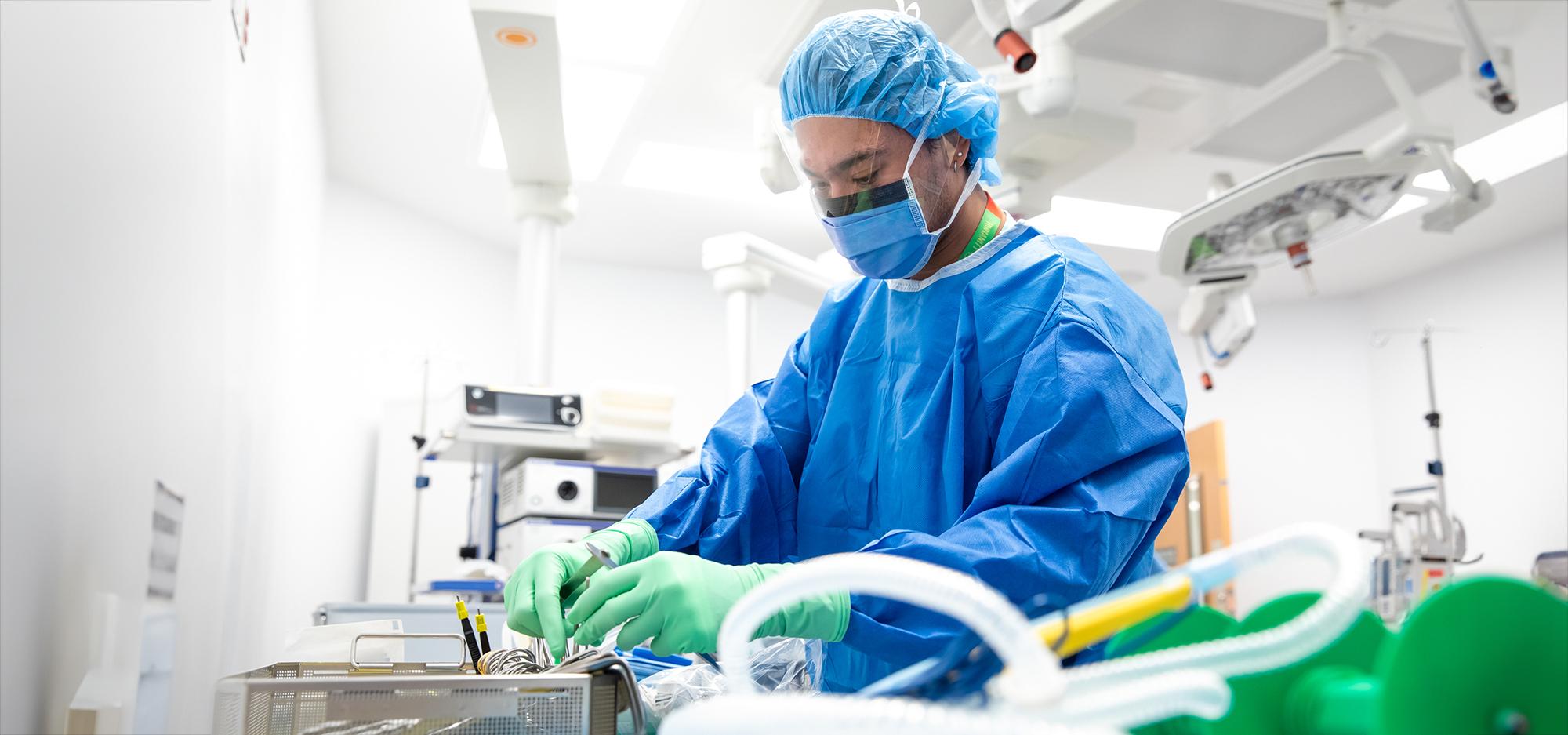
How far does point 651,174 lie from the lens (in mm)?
5512

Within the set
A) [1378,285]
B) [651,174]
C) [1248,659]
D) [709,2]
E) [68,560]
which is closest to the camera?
[1248,659]

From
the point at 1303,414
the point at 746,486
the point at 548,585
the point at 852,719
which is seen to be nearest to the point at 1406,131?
the point at 746,486

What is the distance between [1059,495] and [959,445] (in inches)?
9.5

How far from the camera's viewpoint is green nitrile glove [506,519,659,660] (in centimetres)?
111

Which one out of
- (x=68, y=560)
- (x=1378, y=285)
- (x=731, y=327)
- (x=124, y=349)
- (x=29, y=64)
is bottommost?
(x=68, y=560)

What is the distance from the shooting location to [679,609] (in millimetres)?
938

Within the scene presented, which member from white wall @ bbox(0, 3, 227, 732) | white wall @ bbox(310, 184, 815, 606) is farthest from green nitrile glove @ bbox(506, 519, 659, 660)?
white wall @ bbox(310, 184, 815, 606)

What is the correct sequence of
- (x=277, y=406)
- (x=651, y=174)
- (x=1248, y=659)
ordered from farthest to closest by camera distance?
(x=651, y=174) < (x=277, y=406) < (x=1248, y=659)

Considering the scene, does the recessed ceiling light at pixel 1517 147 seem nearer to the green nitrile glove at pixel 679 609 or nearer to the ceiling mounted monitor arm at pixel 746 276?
the ceiling mounted monitor arm at pixel 746 276

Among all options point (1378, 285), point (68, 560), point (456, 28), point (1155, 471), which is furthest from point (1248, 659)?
point (1378, 285)

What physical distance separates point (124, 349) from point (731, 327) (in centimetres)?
266

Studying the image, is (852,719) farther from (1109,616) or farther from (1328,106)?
(1328,106)

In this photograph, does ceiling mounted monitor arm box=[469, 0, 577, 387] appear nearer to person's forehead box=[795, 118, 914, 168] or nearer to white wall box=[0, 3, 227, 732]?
white wall box=[0, 3, 227, 732]

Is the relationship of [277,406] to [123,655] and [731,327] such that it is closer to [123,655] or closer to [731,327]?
[731,327]
